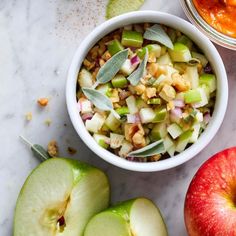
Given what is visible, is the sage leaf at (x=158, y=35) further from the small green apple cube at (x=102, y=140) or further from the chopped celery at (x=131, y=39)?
the small green apple cube at (x=102, y=140)

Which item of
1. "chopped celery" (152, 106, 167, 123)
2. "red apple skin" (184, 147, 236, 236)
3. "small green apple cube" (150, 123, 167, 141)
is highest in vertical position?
"chopped celery" (152, 106, 167, 123)

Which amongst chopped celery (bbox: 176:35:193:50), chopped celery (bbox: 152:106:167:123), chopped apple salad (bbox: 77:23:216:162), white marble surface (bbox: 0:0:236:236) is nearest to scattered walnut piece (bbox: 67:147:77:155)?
white marble surface (bbox: 0:0:236:236)

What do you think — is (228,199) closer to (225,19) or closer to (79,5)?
(225,19)

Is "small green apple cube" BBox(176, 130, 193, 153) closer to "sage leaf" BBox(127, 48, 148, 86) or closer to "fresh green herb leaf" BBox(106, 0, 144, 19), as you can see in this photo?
"sage leaf" BBox(127, 48, 148, 86)

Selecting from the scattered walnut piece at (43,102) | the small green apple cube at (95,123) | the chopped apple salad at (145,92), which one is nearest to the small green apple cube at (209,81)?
the chopped apple salad at (145,92)

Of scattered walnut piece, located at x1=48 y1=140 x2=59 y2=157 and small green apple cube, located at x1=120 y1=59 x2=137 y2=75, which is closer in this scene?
small green apple cube, located at x1=120 y1=59 x2=137 y2=75

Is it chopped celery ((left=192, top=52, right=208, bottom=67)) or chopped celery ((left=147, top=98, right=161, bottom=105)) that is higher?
chopped celery ((left=147, top=98, right=161, bottom=105))

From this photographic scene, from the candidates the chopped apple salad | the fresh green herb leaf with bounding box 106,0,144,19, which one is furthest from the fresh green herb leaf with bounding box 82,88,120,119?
the fresh green herb leaf with bounding box 106,0,144,19
